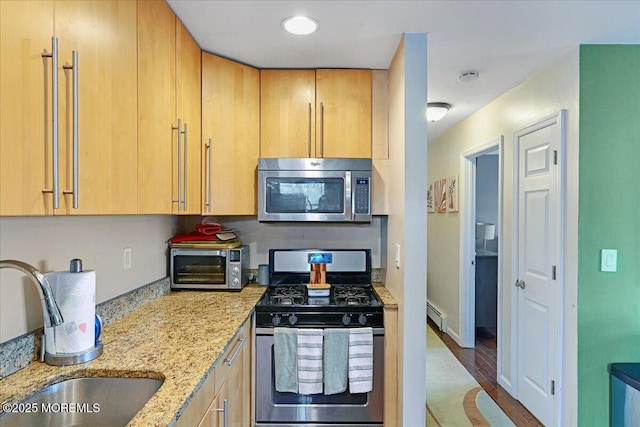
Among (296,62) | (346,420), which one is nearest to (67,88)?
(296,62)

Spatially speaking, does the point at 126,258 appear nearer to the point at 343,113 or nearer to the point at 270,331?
the point at 270,331

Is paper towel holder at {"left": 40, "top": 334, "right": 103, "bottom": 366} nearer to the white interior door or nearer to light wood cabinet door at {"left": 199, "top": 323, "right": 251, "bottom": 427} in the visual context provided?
light wood cabinet door at {"left": 199, "top": 323, "right": 251, "bottom": 427}

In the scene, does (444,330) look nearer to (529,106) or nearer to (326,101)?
(529,106)

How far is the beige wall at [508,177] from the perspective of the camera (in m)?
2.11

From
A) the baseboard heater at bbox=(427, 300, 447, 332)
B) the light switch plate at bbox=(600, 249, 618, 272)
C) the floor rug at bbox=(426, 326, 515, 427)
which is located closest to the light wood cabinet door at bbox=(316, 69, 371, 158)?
the light switch plate at bbox=(600, 249, 618, 272)

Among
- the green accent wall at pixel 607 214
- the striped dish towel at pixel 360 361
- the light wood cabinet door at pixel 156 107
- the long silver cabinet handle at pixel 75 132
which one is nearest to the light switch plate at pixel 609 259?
the green accent wall at pixel 607 214

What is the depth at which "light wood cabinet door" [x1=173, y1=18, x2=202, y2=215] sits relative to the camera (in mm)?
1863

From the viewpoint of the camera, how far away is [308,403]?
2.11 meters

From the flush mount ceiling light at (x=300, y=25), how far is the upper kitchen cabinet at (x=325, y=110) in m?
0.52

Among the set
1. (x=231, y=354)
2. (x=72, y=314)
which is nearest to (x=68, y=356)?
(x=72, y=314)

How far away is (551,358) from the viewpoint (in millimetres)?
2291

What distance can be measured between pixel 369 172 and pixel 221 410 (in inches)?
59.2

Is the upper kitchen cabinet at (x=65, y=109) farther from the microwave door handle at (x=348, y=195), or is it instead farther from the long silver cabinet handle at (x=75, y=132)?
the microwave door handle at (x=348, y=195)

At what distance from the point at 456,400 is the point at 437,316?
177cm
